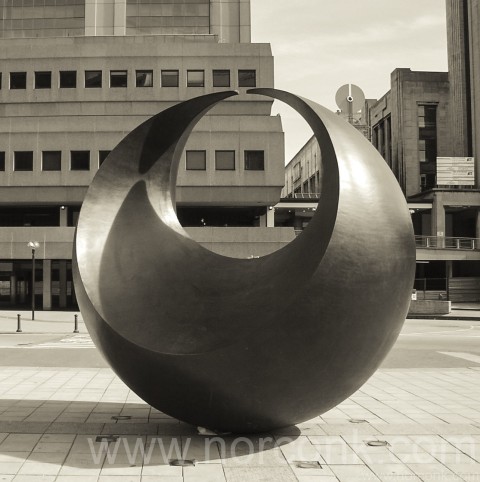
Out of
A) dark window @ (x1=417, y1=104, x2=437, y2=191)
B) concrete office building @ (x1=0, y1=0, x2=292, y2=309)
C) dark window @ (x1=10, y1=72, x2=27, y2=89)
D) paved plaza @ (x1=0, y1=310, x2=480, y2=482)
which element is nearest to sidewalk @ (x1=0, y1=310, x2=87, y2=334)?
concrete office building @ (x1=0, y1=0, x2=292, y2=309)

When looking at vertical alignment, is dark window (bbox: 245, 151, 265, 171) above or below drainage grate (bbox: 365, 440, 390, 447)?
above

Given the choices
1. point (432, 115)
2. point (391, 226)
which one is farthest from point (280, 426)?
point (432, 115)

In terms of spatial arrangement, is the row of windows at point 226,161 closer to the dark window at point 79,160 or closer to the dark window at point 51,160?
the dark window at point 79,160

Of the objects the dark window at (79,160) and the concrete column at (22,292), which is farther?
the concrete column at (22,292)

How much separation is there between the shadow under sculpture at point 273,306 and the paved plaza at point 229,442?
0.43 metres

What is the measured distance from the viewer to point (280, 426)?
6895 mm

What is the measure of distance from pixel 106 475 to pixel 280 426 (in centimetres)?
198

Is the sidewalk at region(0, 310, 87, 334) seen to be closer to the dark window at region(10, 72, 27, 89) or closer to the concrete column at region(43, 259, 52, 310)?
the concrete column at region(43, 259, 52, 310)

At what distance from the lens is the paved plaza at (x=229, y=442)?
234 inches

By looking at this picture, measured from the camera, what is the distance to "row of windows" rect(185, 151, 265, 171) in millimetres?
39812

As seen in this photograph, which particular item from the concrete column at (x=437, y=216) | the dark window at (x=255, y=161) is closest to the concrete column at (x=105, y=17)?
the dark window at (x=255, y=161)

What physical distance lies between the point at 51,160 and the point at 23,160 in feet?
5.71

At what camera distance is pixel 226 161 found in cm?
3997

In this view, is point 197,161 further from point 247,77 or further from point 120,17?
point 120,17
